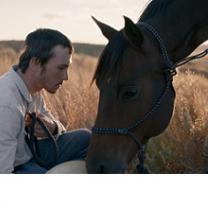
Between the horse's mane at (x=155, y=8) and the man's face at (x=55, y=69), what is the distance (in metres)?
0.45

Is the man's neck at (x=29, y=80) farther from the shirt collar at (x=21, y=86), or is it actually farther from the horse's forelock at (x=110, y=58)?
the horse's forelock at (x=110, y=58)

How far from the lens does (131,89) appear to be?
237 centimetres

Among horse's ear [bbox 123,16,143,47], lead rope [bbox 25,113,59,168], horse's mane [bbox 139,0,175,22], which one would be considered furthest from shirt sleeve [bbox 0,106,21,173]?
horse's mane [bbox 139,0,175,22]

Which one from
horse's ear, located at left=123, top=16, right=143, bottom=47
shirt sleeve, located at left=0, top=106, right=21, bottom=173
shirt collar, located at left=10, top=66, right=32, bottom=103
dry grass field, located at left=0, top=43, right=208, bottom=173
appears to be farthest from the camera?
dry grass field, located at left=0, top=43, right=208, bottom=173

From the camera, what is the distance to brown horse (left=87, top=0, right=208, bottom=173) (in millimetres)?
2367

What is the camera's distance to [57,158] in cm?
300

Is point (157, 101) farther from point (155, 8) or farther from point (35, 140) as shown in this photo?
point (35, 140)

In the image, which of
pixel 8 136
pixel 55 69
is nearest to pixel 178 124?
pixel 55 69

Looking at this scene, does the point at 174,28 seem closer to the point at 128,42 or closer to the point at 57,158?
the point at 128,42

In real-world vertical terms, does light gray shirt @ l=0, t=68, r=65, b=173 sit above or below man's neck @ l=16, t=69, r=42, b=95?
below

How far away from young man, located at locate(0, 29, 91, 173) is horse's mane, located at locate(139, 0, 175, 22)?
0.44m

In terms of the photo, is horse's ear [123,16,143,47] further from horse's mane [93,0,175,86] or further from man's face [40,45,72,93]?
man's face [40,45,72,93]

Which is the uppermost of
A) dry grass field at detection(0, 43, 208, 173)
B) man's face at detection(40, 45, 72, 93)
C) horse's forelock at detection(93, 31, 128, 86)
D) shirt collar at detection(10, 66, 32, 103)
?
horse's forelock at detection(93, 31, 128, 86)
